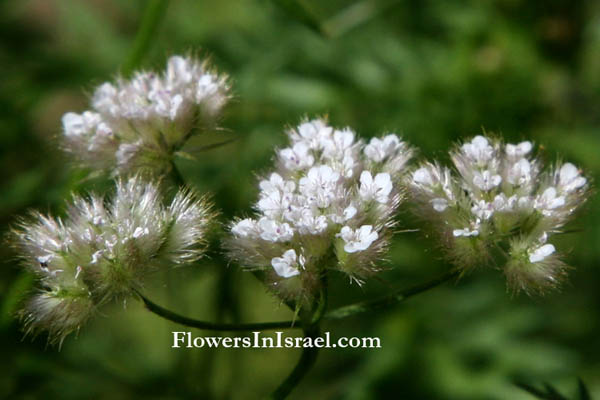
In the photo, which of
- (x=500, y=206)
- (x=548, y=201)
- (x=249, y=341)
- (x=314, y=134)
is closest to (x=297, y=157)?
(x=314, y=134)

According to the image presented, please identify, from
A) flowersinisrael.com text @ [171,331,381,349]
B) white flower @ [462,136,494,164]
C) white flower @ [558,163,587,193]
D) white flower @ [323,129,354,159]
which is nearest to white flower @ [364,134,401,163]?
white flower @ [323,129,354,159]

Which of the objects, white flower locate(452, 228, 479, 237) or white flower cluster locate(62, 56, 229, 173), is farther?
white flower cluster locate(62, 56, 229, 173)

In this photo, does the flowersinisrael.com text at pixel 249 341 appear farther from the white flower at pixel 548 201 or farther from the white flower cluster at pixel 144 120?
the white flower at pixel 548 201

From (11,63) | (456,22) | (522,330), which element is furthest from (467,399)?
(11,63)

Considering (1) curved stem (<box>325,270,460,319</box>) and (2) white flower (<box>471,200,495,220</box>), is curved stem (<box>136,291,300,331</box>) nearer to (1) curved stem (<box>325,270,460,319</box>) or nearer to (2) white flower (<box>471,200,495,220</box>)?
(1) curved stem (<box>325,270,460,319</box>)

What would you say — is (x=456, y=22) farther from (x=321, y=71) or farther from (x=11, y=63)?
Result: (x=11, y=63)

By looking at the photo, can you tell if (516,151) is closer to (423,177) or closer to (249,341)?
(423,177)
